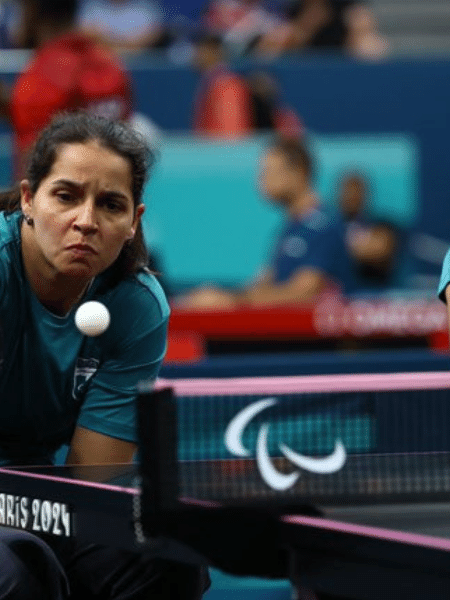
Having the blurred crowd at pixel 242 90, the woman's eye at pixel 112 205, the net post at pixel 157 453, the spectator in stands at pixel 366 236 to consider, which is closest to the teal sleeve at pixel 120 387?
the woman's eye at pixel 112 205

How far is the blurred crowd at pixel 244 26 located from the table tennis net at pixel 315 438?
6.89 m

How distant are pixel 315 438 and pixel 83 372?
0.81 m

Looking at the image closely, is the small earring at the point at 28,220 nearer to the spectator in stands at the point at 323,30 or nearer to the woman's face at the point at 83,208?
the woman's face at the point at 83,208

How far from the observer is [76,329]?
3.28m

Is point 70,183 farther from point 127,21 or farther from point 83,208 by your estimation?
point 127,21

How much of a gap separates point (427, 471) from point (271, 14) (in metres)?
7.63

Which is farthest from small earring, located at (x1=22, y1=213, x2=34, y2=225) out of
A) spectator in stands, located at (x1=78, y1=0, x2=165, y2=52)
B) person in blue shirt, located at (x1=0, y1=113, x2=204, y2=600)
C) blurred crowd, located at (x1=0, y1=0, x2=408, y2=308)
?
spectator in stands, located at (x1=78, y1=0, x2=165, y2=52)

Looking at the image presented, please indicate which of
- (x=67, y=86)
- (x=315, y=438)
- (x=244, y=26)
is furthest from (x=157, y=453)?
(x=244, y=26)

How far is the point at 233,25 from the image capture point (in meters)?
9.92

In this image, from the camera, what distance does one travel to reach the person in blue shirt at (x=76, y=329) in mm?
3049

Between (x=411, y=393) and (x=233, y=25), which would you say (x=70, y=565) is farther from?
(x=233, y=25)

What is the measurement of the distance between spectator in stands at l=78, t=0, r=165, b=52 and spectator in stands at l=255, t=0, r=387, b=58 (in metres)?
0.65

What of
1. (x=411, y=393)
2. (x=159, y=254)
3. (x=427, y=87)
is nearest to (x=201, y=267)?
(x=159, y=254)

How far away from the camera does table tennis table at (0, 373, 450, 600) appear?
7.71 ft
